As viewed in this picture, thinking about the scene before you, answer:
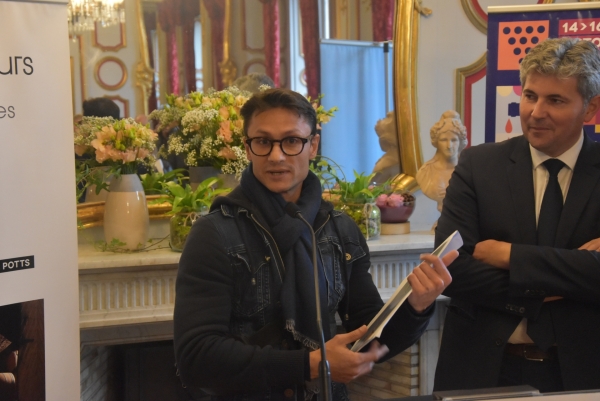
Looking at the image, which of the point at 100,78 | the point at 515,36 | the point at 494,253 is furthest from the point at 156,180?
the point at 494,253

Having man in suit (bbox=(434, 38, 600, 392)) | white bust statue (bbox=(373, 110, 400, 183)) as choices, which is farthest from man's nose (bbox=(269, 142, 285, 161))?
white bust statue (bbox=(373, 110, 400, 183))

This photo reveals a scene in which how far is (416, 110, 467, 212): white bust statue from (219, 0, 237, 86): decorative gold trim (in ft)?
3.13

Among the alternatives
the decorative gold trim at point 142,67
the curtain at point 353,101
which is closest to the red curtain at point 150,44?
the decorative gold trim at point 142,67

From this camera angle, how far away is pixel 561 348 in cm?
162

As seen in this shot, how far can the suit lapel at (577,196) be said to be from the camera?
5.53ft

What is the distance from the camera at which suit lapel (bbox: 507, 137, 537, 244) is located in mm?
1711

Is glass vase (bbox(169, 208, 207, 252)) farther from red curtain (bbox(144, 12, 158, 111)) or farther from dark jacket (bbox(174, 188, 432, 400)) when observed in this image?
dark jacket (bbox(174, 188, 432, 400))

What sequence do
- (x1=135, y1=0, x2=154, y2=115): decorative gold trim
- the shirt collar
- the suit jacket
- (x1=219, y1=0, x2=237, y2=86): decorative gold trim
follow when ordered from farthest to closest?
(x1=219, y1=0, x2=237, y2=86): decorative gold trim < (x1=135, y1=0, x2=154, y2=115): decorative gold trim < the shirt collar < the suit jacket

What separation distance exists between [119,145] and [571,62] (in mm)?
1693

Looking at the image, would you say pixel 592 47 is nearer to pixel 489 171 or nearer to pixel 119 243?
pixel 489 171

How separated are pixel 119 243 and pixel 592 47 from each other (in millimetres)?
1836

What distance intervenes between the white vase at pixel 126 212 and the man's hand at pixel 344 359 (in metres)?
1.48

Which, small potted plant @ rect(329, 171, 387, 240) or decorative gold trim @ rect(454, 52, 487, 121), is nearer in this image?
small potted plant @ rect(329, 171, 387, 240)

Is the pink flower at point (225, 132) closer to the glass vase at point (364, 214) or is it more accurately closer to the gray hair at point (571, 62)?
the glass vase at point (364, 214)
